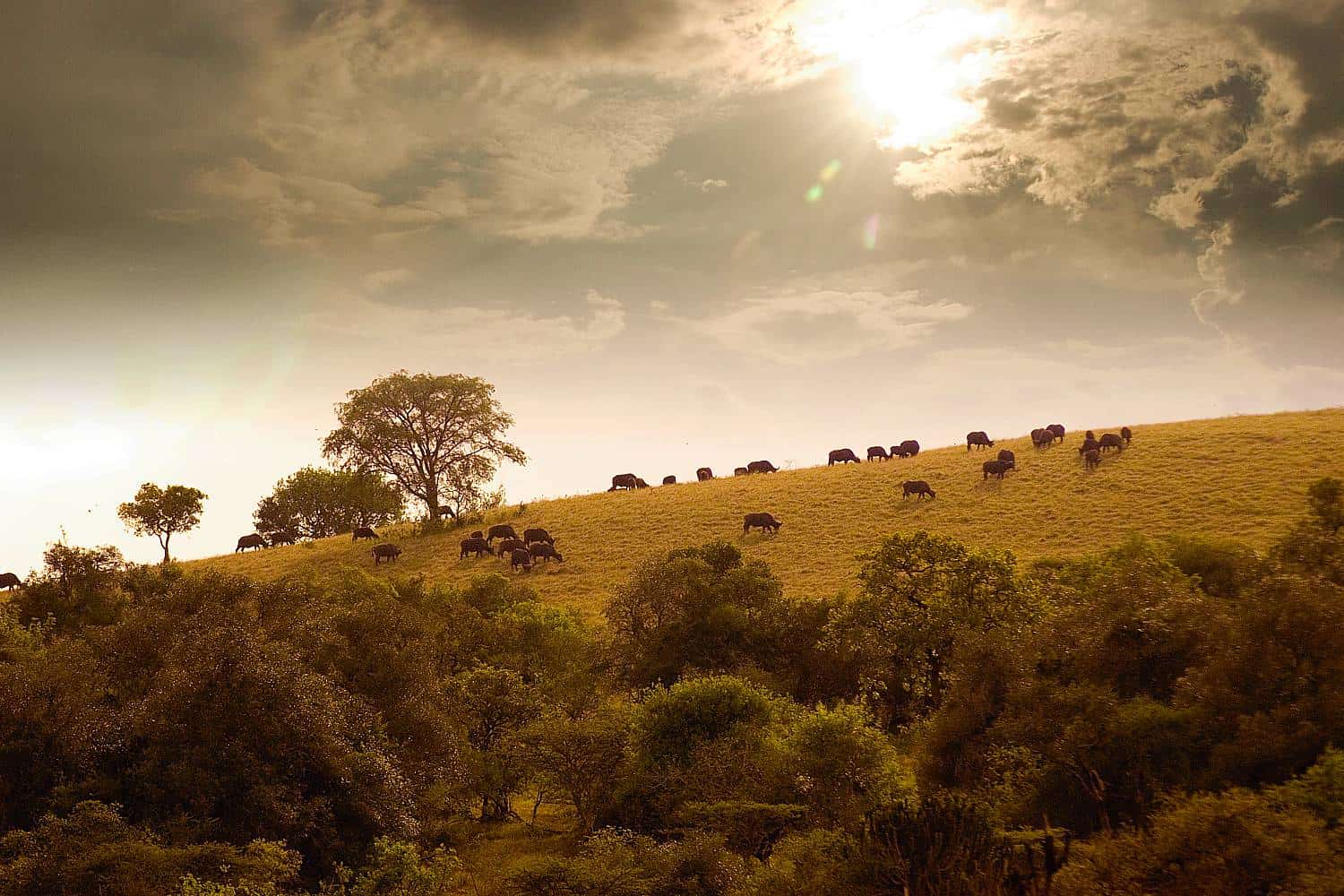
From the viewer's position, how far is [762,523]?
2586 inches

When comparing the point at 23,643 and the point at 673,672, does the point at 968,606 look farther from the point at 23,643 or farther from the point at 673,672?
the point at 23,643

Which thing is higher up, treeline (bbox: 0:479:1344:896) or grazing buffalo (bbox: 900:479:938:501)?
grazing buffalo (bbox: 900:479:938:501)

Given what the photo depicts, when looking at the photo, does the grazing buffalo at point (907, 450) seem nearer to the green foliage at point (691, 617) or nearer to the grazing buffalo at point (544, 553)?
the grazing buffalo at point (544, 553)

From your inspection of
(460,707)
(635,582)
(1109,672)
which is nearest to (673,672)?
(635,582)

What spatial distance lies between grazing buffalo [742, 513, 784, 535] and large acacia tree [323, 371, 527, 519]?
2617cm

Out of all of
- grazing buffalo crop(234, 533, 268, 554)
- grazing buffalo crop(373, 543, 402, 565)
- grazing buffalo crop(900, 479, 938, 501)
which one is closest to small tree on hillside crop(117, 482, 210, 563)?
grazing buffalo crop(234, 533, 268, 554)

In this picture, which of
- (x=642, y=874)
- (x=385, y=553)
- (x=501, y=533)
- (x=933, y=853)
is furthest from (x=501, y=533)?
(x=933, y=853)

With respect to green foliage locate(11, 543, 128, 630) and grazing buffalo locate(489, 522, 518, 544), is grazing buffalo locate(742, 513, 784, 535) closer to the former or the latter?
grazing buffalo locate(489, 522, 518, 544)

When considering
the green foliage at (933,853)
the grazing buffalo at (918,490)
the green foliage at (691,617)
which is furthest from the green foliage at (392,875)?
the grazing buffalo at (918,490)

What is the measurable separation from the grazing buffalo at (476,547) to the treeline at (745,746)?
31694mm

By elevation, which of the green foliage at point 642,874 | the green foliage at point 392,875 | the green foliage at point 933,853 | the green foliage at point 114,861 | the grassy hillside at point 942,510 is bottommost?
the green foliage at point 642,874

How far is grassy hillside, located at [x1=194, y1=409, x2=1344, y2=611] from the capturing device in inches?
2148

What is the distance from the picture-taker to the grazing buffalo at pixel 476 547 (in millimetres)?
70250

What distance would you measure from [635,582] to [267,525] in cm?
8394
